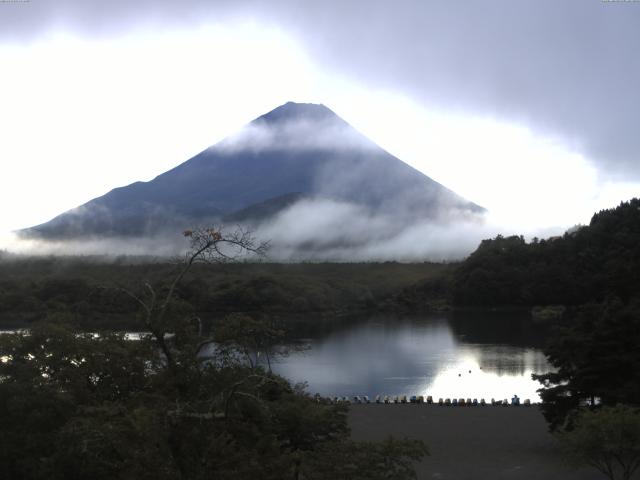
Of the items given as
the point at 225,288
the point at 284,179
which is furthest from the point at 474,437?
the point at 284,179

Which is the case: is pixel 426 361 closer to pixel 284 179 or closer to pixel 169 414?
pixel 169 414

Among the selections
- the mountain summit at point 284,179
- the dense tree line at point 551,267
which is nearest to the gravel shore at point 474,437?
the dense tree line at point 551,267

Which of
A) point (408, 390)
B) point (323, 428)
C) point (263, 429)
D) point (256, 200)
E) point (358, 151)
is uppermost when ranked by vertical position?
point (358, 151)

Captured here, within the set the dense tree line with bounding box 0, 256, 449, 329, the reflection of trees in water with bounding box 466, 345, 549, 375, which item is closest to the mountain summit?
the dense tree line with bounding box 0, 256, 449, 329

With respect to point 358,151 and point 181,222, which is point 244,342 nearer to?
point 181,222

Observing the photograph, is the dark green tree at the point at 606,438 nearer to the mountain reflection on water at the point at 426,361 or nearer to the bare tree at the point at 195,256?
the bare tree at the point at 195,256

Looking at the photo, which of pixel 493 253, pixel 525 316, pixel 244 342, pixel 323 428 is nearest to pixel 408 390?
pixel 323 428

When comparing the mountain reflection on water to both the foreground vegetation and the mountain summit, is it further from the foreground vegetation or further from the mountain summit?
the mountain summit
